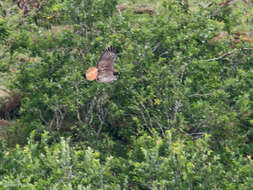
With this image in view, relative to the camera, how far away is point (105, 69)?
40.7 feet

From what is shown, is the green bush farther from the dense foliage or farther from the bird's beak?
the bird's beak

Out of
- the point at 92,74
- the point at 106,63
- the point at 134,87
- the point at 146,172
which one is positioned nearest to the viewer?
the point at 146,172

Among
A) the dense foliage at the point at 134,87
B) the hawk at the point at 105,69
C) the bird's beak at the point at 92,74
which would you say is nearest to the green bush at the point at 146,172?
the dense foliage at the point at 134,87

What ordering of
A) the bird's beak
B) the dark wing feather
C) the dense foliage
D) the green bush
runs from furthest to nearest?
1. the bird's beak
2. the dense foliage
3. the dark wing feather
4. the green bush

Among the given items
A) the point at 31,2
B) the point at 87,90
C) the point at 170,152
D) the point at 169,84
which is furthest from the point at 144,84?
the point at 31,2

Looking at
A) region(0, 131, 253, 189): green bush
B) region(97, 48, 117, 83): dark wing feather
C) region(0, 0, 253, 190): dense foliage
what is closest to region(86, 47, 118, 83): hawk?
region(97, 48, 117, 83): dark wing feather

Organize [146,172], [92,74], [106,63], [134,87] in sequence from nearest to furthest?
[146,172], [106,63], [92,74], [134,87]

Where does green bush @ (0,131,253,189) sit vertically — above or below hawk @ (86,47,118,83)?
below

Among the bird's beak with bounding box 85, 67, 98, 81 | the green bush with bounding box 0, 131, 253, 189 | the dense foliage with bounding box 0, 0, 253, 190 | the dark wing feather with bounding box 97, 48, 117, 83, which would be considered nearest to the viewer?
the green bush with bounding box 0, 131, 253, 189

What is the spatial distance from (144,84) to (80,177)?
180 inches

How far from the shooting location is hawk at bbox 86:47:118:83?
12.3 meters

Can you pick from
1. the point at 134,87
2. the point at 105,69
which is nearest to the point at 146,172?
the point at 105,69

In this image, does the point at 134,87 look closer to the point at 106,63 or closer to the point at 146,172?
the point at 106,63

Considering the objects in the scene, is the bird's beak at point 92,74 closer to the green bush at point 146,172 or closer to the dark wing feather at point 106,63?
the dark wing feather at point 106,63
